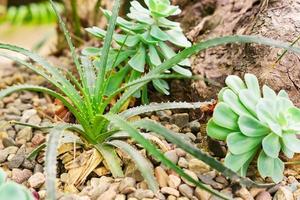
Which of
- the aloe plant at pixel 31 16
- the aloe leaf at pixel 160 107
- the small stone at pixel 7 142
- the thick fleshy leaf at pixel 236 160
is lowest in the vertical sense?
the aloe plant at pixel 31 16

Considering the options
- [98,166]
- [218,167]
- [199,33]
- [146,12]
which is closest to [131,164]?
[98,166]

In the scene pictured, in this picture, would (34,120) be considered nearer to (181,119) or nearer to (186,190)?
(181,119)

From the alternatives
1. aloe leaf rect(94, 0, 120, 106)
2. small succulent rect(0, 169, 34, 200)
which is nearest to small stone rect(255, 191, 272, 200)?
aloe leaf rect(94, 0, 120, 106)

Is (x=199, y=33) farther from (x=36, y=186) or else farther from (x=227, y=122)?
(x=36, y=186)

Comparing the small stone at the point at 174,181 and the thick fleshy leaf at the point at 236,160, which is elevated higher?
the thick fleshy leaf at the point at 236,160

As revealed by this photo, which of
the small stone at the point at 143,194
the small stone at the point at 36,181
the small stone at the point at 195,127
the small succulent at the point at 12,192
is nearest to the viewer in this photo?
the small succulent at the point at 12,192

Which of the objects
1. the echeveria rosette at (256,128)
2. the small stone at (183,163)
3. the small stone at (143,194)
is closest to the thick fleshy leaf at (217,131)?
the echeveria rosette at (256,128)

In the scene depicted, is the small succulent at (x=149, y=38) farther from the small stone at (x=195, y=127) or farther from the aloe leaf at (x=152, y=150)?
the aloe leaf at (x=152, y=150)

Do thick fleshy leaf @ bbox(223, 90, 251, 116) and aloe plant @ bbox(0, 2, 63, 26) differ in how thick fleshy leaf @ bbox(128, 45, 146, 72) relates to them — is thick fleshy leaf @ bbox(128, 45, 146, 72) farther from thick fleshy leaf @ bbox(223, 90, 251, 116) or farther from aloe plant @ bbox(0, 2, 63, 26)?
aloe plant @ bbox(0, 2, 63, 26)
